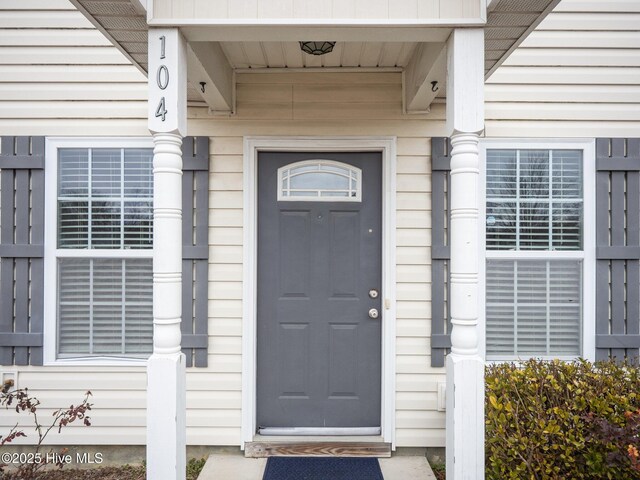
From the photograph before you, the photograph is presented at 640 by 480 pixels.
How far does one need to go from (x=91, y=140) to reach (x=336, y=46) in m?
1.78

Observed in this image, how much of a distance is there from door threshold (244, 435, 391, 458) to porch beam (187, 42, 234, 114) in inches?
88.2

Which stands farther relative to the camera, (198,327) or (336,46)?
(198,327)

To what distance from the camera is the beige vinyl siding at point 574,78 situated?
3074mm

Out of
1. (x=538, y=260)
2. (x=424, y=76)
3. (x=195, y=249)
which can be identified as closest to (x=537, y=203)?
(x=538, y=260)

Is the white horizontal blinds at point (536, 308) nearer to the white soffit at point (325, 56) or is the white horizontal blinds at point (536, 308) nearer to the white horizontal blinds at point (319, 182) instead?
the white horizontal blinds at point (319, 182)

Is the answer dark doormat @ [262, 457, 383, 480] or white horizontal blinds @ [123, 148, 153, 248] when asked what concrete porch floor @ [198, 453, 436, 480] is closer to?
dark doormat @ [262, 457, 383, 480]

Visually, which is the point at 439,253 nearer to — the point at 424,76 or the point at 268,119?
the point at 424,76

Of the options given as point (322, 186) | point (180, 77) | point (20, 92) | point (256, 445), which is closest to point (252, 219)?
point (322, 186)

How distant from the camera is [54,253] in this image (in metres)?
3.05

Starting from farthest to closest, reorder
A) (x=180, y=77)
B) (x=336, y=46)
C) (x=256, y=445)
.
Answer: (x=256, y=445) < (x=336, y=46) < (x=180, y=77)

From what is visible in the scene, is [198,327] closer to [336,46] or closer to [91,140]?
[91,140]

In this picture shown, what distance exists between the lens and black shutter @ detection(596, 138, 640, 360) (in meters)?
3.01

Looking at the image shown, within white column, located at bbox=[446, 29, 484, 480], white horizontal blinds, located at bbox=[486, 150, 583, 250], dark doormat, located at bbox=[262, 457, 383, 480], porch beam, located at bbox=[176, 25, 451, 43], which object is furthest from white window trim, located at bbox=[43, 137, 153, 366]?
white horizontal blinds, located at bbox=[486, 150, 583, 250]

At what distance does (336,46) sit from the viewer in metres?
2.73
